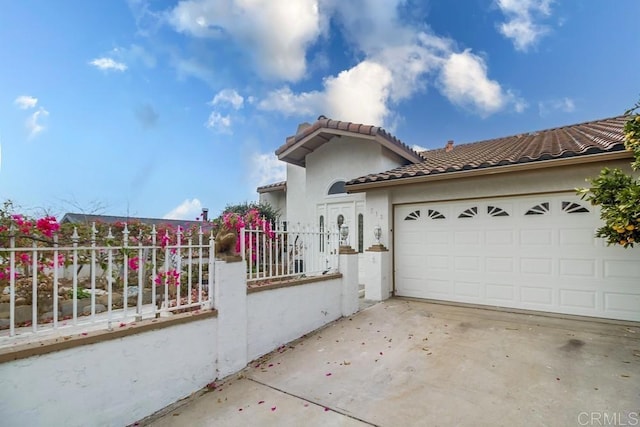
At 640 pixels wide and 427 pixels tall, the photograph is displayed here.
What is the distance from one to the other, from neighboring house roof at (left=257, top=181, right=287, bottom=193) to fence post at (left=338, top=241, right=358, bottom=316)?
22.1 ft

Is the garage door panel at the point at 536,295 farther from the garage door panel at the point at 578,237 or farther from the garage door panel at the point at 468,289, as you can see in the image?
the garage door panel at the point at 578,237

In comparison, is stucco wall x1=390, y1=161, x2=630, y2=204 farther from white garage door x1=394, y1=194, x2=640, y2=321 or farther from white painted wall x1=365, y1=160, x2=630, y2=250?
white garage door x1=394, y1=194, x2=640, y2=321

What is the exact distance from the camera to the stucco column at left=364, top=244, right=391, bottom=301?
8.70 metres

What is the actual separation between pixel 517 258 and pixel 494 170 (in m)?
2.21

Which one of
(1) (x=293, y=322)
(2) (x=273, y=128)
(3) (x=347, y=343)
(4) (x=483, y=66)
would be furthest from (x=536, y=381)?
(2) (x=273, y=128)

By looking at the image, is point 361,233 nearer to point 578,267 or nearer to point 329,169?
point 329,169

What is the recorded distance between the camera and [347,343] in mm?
→ 5926

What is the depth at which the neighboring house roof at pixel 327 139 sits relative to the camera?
32.0 ft

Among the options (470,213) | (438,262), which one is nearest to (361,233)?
(438,262)

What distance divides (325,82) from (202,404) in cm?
1188

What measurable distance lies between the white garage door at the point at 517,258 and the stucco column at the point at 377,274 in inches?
21.5

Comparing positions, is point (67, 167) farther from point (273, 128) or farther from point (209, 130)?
point (273, 128)

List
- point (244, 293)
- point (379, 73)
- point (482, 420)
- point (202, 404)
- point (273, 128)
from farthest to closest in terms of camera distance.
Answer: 1. point (273, 128)
2. point (379, 73)
3. point (244, 293)
4. point (202, 404)
5. point (482, 420)

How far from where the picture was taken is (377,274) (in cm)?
871
